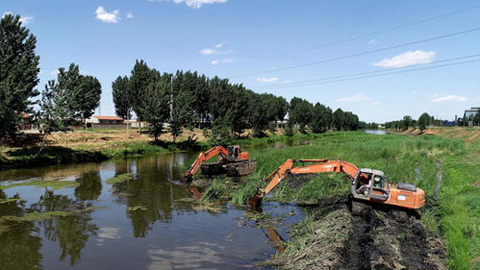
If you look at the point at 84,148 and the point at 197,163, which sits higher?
the point at 197,163

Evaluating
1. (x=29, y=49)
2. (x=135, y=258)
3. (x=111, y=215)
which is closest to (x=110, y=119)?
(x=29, y=49)

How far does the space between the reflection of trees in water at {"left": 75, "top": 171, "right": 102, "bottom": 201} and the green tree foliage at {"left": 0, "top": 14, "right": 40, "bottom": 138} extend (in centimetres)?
973

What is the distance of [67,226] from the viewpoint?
14.7 metres

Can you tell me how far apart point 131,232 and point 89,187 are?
11.6m

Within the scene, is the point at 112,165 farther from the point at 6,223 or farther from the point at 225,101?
the point at 225,101

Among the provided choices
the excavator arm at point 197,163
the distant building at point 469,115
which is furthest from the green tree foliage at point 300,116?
the excavator arm at point 197,163

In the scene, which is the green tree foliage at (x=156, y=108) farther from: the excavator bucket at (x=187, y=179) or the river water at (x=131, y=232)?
the river water at (x=131, y=232)

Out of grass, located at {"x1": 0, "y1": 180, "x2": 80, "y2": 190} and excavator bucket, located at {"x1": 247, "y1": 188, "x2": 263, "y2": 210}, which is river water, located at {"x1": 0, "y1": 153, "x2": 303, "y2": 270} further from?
grass, located at {"x1": 0, "y1": 180, "x2": 80, "y2": 190}

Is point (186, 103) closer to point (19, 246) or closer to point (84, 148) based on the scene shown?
point (84, 148)

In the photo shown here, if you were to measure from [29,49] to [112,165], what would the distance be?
20.1 meters

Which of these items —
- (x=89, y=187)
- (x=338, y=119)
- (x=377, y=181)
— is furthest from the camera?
(x=338, y=119)

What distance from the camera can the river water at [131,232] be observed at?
1123 centimetres

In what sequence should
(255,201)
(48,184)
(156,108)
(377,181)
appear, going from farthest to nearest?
1. (156,108)
2. (48,184)
3. (255,201)
4. (377,181)

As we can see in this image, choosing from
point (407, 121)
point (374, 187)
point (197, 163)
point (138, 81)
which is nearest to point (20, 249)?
point (197, 163)
